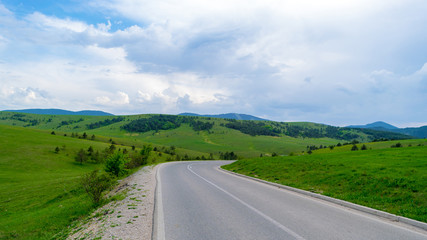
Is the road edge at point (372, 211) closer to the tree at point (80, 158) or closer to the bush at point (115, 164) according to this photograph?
the bush at point (115, 164)

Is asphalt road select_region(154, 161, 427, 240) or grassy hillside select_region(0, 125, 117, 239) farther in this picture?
grassy hillside select_region(0, 125, 117, 239)

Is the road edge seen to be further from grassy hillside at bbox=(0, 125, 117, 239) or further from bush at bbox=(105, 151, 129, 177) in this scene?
bush at bbox=(105, 151, 129, 177)

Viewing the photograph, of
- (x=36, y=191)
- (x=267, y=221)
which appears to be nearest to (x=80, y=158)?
(x=36, y=191)

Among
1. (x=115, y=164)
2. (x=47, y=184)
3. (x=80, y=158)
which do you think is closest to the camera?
(x=115, y=164)

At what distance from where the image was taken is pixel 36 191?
2920 cm

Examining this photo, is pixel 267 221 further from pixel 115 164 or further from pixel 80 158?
pixel 80 158

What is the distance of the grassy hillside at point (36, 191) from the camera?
15422 millimetres

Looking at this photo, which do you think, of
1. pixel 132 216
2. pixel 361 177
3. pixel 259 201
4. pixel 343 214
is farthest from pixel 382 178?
pixel 132 216

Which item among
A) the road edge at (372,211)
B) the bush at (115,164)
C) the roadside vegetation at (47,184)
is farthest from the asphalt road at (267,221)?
the bush at (115,164)

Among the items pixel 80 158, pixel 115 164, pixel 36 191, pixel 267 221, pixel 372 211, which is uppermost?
pixel 372 211

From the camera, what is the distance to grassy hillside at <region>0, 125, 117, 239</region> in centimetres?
1542

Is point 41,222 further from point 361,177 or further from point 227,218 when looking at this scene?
point 361,177

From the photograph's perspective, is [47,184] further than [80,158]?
No

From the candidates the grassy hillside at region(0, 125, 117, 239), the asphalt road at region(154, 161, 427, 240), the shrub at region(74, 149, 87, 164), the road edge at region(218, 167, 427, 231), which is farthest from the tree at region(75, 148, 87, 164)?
the road edge at region(218, 167, 427, 231)
